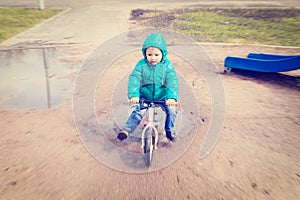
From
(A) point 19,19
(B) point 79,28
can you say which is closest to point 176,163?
(B) point 79,28

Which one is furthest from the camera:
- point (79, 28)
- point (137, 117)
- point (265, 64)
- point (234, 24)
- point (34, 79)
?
point (234, 24)

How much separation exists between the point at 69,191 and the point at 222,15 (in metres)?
15.2

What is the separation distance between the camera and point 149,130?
3.49 meters

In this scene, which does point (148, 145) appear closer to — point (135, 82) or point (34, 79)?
point (135, 82)

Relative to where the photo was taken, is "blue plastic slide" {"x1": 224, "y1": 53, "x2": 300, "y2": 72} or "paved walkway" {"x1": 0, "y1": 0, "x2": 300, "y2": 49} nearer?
"blue plastic slide" {"x1": 224, "y1": 53, "x2": 300, "y2": 72}

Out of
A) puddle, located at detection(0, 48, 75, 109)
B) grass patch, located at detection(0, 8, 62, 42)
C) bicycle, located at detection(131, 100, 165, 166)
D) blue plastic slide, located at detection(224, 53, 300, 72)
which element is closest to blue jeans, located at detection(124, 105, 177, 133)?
bicycle, located at detection(131, 100, 165, 166)

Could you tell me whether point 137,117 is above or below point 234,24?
below

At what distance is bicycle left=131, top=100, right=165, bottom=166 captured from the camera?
11.0 feet

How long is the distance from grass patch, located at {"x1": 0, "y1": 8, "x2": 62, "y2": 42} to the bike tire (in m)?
10.1

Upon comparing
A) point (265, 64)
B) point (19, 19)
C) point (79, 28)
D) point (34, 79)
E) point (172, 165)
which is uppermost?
point (19, 19)

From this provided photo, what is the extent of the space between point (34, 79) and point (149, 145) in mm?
4520

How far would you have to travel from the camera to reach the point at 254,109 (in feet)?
16.9

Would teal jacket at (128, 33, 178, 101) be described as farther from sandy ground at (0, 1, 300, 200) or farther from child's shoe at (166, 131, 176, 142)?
sandy ground at (0, 1, 300, 200)

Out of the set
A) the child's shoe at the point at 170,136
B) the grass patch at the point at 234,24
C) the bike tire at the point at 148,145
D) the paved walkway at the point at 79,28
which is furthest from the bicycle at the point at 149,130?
the grass patch at the point at 234,24
